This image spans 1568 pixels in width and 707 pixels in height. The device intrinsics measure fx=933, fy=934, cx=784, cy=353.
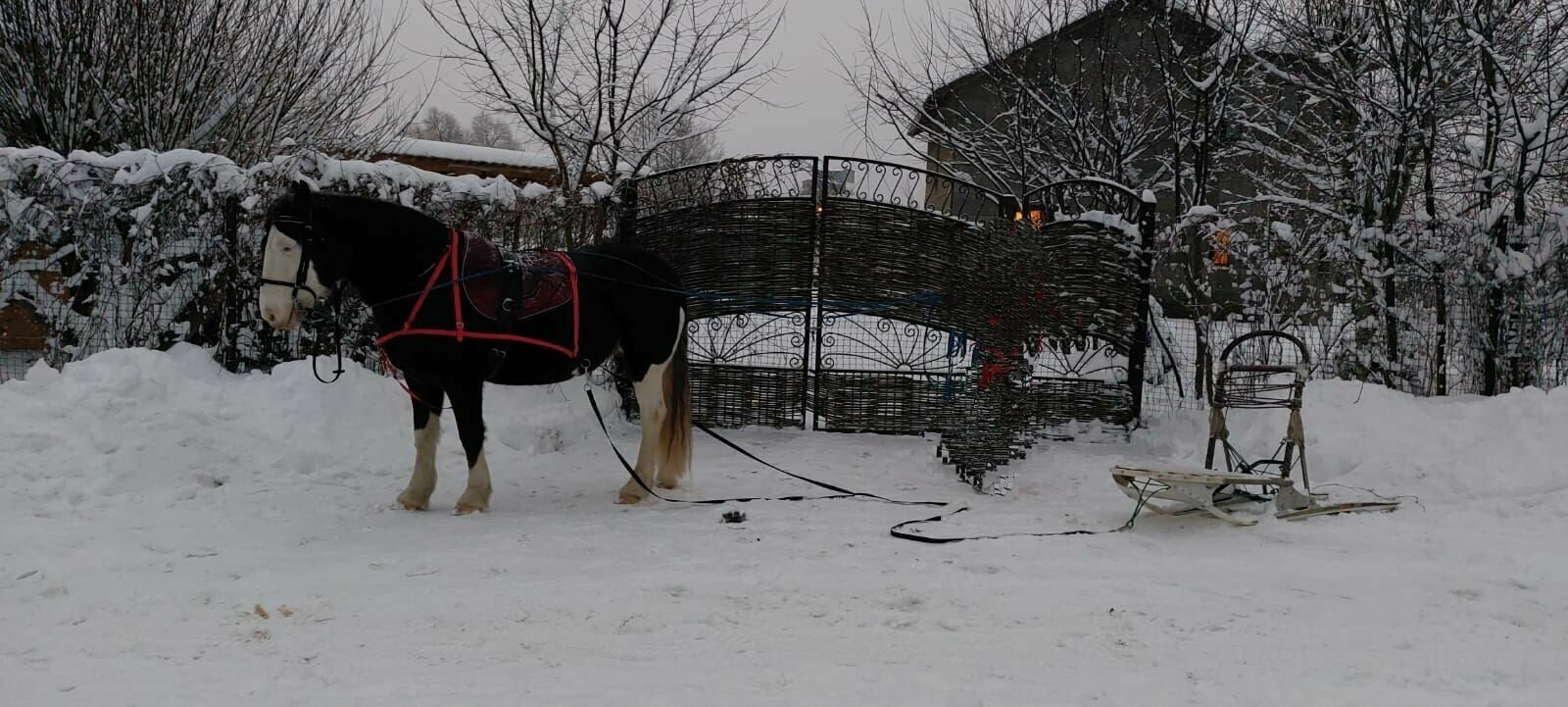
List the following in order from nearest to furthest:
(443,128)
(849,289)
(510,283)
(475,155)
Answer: (510,283), (849,289), (475,155), (443,128)

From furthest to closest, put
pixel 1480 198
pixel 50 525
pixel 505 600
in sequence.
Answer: pixel 1480 198, pixel 50 525, pixel 505 600

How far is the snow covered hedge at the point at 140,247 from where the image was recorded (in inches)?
265

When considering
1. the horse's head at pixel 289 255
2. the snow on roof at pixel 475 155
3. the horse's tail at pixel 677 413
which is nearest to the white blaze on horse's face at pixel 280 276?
the horse's head at pixel 289 255

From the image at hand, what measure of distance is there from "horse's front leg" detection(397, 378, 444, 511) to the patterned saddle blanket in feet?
1.84

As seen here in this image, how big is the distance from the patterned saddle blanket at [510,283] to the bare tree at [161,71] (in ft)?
24.9

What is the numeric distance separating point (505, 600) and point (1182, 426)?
5.98 metres

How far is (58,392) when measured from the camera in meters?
5.56

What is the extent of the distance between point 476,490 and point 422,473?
0.32 metres

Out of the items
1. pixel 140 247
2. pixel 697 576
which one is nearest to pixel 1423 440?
pixel 697 576

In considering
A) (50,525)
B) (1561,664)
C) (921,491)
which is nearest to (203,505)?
(50,525)

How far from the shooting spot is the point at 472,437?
5410 mm

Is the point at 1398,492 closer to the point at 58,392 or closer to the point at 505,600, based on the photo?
the point at 505,600

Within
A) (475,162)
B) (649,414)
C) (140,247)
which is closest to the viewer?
(649,414)

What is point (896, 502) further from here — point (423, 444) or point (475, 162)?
point (475, 162)
